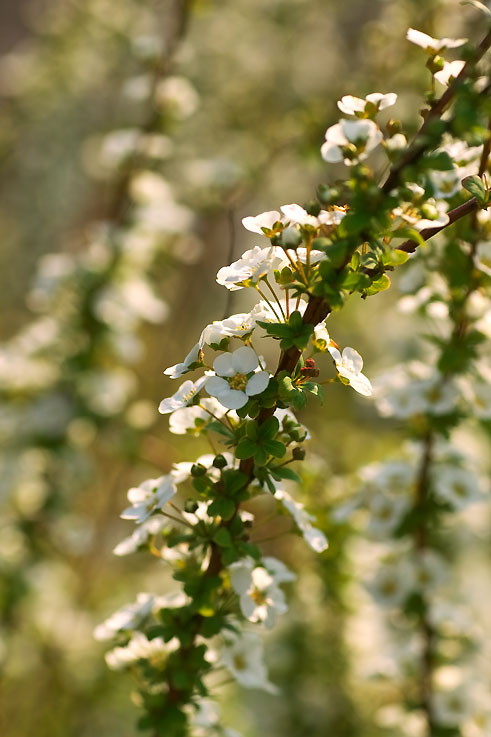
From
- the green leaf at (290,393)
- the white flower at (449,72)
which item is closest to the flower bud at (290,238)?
the green leaf at (290,393)

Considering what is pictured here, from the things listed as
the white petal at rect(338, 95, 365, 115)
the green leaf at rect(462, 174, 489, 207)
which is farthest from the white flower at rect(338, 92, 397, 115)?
the green leaf at rect(462, 174, 489, 207)

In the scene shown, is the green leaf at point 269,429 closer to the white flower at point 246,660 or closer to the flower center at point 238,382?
the flower center at point 238,382

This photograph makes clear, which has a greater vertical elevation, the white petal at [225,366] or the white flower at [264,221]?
the white flower at [264,221]

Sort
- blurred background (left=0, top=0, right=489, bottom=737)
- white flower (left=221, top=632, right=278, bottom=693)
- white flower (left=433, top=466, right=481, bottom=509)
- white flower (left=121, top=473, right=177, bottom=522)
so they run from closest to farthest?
white flower (left=121, top=473, right=177, bottom=522)
white flower (left=221, top=632, right=278, bottom=693)
white flower (left=433, top=466, right=481, bottom=509)
blurred background (left=0, top=0, right=489, bottom=737)

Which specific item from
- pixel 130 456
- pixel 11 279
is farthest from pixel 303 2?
pixel 130 456

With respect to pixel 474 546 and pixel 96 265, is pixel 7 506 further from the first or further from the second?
pixel 474 546

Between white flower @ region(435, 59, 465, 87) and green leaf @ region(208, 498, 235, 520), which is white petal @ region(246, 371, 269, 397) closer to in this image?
green leaf @ region(208, 498, 235, 520)
